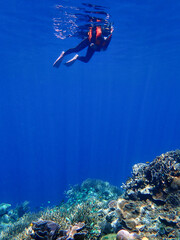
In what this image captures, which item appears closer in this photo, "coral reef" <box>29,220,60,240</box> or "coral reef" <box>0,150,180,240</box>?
"coral reef" <box>29,220,60,240</box>

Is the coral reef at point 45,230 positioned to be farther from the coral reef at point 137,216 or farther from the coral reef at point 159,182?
the coral reef at point 159,182

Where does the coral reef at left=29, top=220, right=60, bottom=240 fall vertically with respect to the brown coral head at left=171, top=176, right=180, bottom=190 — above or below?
below

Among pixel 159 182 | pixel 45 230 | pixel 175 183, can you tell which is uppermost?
pixel 159 182

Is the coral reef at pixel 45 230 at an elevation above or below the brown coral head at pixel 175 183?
below

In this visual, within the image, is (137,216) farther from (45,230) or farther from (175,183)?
(45,230)

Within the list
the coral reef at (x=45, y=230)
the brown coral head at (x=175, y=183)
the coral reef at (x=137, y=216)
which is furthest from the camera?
the brown coral head at (x=175, y=183)

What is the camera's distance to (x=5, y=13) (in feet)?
62.5

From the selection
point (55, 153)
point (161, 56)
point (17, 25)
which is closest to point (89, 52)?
point (17, 25)

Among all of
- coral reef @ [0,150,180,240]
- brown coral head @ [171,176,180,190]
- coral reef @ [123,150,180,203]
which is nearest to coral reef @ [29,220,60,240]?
coral reef @ [0,150,180,240]

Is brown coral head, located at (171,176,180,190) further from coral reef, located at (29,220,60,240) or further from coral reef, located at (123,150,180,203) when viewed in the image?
coral reef, located at (29,220,60,240)

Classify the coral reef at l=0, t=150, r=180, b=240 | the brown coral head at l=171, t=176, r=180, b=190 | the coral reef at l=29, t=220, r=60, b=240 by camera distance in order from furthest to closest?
the brown coral head at l=171, t=176, r=180, b=190 < the coral reef at l=0, t=150, r=180, b=240 < the coral reef at l=29, t=220, r=60, b=240

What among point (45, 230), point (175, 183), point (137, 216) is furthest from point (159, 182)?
point (45, 230)

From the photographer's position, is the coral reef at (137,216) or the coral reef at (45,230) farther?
the coral reef at (137,216)

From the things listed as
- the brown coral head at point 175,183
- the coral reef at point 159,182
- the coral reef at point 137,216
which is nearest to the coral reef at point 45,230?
the coral reef at point 137,216
